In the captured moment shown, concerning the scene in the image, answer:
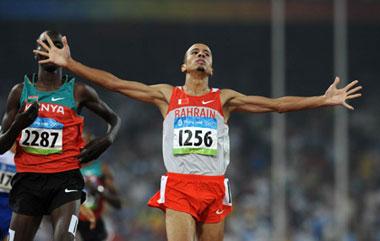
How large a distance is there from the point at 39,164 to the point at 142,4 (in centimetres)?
1189

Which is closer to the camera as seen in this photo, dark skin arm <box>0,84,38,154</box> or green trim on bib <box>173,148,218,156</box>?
dark skin arm <box>0,84,38,154</box>

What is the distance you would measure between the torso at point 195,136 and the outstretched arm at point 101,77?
0.12 metres

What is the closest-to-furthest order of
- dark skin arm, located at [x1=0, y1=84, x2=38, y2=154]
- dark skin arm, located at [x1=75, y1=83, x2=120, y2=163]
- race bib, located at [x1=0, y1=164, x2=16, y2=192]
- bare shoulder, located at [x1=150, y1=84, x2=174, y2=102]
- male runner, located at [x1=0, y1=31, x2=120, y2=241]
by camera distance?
1. dark skin arm, located at [x1=0, y1=84, x2=38, y2=154]
2. male runner, located at [x1=0, y1=31, x2=120, y2=241]
3. dark skin arm, located at [x1=75, y1=83, x2=120, y2=163]
4. bare shoulder, located at [x1=150, y1=84, x2=174, y2=102]
5. race bib, located at [x1=0, y1=164, x2=16, y2=192]

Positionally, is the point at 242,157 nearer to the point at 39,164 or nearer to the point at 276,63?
the point at 276,63

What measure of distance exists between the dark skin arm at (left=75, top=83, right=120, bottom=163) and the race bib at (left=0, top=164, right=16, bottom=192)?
3.65ft

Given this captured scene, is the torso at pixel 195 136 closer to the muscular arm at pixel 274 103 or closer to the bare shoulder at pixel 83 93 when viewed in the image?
the muscular arm at pixel 274 103

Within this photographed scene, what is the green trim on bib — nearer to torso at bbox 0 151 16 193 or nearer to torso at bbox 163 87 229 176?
torso at bbox 163 87 229 176

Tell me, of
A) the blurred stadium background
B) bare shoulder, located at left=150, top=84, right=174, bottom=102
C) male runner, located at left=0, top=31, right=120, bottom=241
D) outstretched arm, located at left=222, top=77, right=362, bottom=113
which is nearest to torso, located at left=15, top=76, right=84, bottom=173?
male runner, located at left=0, top=31, right=120, bottom=241

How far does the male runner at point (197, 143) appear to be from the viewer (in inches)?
272

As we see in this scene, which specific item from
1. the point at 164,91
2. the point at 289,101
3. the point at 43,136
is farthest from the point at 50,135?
the point at 289,101

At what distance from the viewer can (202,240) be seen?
705 centimetres

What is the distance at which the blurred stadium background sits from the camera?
663 inches

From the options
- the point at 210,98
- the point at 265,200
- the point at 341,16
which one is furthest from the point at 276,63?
the point at 210,98

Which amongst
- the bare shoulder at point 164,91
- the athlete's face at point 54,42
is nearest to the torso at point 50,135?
the athlete's face at point 54,42
